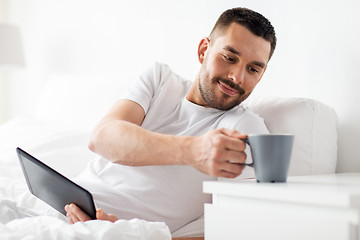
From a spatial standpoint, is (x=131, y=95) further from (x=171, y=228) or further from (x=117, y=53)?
(x=117, y=53)

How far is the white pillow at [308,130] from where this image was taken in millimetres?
1245

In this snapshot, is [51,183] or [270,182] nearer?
[270,182]

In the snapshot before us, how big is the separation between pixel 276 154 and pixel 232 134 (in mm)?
85

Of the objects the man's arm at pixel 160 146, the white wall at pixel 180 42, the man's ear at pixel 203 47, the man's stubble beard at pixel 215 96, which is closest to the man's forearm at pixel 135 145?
the man's arm at pixel 160 146

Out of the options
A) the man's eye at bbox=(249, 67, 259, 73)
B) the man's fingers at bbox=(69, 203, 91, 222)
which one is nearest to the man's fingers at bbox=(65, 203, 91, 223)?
the man's fingers at bbox=(69, 203, 91, 222)

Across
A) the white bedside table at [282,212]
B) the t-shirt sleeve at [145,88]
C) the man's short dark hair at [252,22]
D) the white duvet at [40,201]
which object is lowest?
the white duvet at [40,201]

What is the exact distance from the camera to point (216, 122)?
1255mm

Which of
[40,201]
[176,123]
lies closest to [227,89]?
[176,123]

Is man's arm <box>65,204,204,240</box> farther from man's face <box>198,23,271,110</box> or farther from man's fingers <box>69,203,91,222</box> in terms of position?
man's face <box>198,23,271,110</box>

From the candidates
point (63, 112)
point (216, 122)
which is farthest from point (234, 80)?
point (63, 112)

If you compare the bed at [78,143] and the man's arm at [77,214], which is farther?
the man's arm at [77,214]

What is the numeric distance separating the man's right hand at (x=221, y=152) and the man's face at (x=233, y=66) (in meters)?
0.39

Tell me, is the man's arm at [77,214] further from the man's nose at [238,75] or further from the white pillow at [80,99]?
the white pillow at [80,99]

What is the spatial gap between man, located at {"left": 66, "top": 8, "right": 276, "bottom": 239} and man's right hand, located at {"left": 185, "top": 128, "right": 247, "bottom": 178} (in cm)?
19
